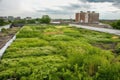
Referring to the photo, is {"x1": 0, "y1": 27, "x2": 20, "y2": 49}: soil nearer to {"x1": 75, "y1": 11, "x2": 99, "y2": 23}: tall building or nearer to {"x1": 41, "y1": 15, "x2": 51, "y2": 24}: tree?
{"x1": 41, "y1": 15, "x2": 51, "y2": 24}: tree

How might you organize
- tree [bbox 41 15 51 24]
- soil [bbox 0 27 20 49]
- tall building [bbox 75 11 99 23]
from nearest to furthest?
soil [bbox 0 27 20 49], tree [bbox 41 15 51 24], tall building [bbox 75 11 99 23]

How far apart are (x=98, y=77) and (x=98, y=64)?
0.93 m

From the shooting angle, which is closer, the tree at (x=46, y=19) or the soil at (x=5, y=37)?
the soil at (x=5, y=37)

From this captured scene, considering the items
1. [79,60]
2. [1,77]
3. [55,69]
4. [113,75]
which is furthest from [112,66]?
[1,77]

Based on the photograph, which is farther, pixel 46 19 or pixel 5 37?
pixel 46 19

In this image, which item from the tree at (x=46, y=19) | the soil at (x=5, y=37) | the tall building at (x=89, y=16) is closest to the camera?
the soil at (x=5, y=37)

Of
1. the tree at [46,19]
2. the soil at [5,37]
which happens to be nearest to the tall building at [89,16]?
the tree at [46,19]

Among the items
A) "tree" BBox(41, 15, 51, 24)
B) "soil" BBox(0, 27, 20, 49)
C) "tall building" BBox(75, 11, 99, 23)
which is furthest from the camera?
"tall building" BBox(75, 11, 99, 23)

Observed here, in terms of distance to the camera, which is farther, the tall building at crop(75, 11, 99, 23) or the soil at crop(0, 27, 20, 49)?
the tall building at crop(75, 11, 99, 23)

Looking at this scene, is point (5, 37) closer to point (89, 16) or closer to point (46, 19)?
point (46, 19)

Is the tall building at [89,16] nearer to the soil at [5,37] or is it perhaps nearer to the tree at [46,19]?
the tree at [46,19]

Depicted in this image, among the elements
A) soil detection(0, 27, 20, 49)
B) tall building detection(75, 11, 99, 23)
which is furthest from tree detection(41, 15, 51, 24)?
soil detection(0, 27, 20, 49)

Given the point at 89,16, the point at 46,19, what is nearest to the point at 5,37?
the point at 46,19

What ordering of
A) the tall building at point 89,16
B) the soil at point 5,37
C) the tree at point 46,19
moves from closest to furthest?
the soil at point 5,37, the tree at point 46,19, the tall building at point 89,16
